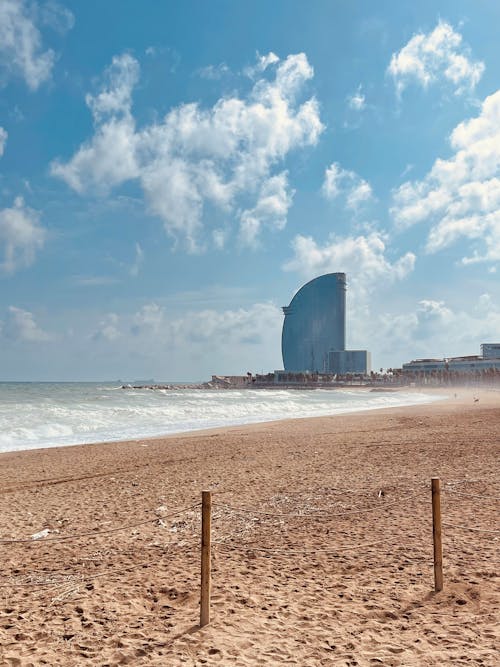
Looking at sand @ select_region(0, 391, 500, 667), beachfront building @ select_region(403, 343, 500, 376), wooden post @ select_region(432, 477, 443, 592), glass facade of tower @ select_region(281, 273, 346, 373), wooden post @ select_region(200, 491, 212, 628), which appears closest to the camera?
sand @ select_region(0, 391, 500, 667)

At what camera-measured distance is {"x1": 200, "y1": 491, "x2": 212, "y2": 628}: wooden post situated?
14.0 feet

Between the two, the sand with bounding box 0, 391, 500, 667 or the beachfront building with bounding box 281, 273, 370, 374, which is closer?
the sand with bounding box 0, 391, 500, 667

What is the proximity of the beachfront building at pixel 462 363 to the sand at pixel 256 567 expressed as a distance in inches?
4424

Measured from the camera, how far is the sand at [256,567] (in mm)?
4074

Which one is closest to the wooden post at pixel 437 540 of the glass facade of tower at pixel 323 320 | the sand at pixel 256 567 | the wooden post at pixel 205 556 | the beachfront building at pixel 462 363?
the sand at pixel 256 567

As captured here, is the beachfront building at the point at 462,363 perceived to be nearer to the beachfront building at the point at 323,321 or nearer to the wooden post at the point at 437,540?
the beachfront building at the point at 323,321

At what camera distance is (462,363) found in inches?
5074

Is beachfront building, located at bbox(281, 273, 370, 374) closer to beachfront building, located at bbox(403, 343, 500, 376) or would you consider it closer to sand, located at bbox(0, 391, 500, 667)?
beachfront building, located at bbox(403, 343, 500, 376)

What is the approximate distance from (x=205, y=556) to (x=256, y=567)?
5.32ft

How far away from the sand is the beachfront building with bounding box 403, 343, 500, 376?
112 m

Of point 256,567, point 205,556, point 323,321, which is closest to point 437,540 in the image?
point 256,567

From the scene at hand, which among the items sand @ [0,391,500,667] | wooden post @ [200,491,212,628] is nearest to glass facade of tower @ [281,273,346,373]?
sand @ [0,391,500,667]

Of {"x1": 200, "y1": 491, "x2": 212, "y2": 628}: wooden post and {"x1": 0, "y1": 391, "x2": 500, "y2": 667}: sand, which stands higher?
{"x1": 200, "y1": 491, "x2": 212, "y2": 628}: wooden post

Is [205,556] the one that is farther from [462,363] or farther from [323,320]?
[323,320]
